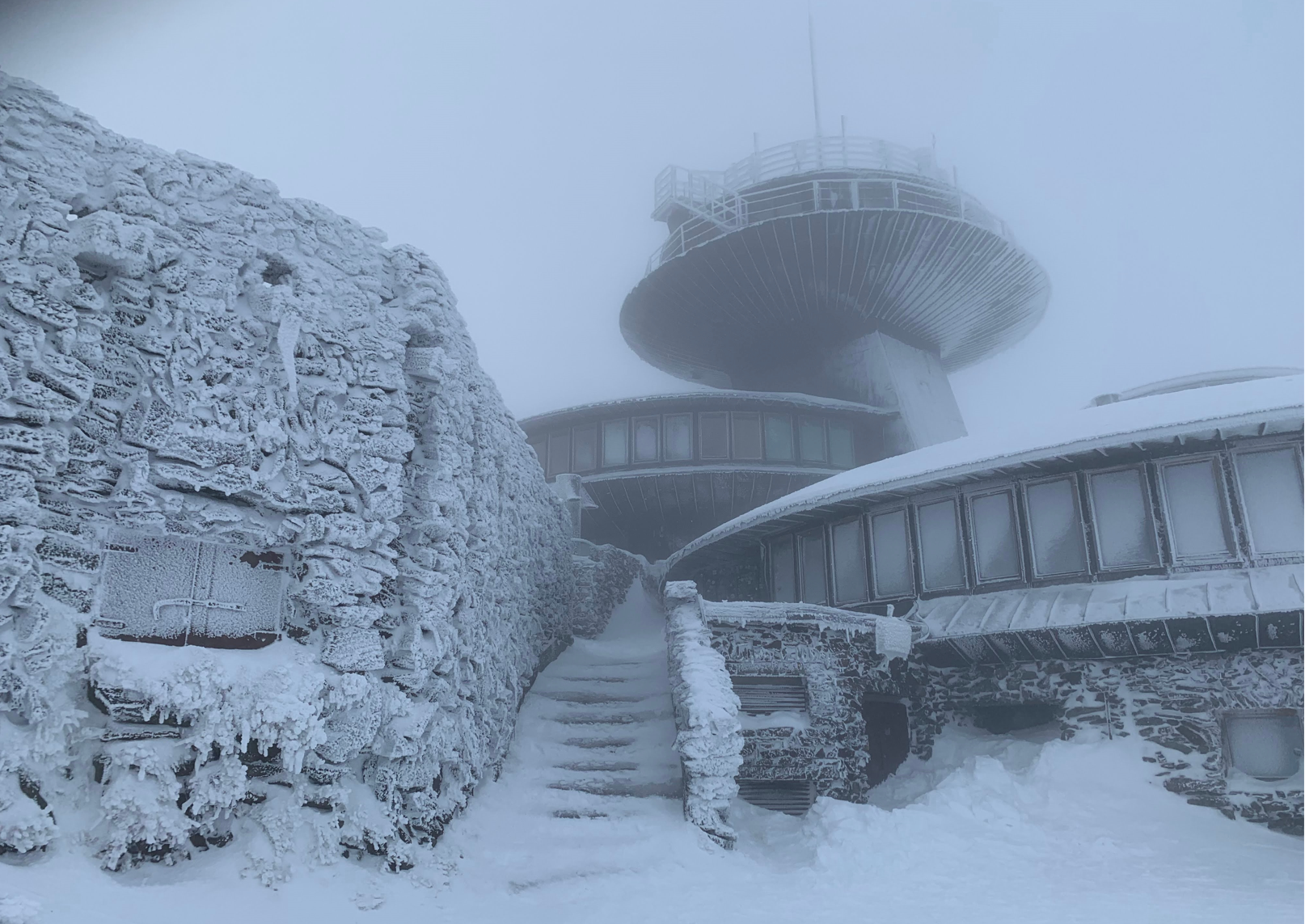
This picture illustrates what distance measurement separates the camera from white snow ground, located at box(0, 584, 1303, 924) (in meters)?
6.16

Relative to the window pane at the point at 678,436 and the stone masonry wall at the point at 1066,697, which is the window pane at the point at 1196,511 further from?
the window pane at the point at 678,436

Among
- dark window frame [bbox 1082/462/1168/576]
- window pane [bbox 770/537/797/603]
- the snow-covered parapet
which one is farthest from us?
window pane [bbox 770/537/797/603]

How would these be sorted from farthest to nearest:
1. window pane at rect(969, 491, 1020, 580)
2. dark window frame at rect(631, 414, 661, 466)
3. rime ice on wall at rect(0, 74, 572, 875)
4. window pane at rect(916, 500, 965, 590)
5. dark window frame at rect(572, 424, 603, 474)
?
dark window frame at rect(572, 424, 603, 474), dark window frame at rect(631, 414, 661, 466), window pane at rect(916, 500, 965, 590), window pane at rect(969, 491, 1020, 580), rime ice on wall at rect(0, 74, 572, 875)

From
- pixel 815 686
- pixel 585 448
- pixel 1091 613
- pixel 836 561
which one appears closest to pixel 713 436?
pixel 585 448

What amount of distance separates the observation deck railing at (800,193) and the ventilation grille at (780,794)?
15755 mm

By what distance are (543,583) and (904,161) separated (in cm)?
1820

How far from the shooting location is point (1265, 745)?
10.4m

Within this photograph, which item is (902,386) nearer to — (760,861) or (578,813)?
(760,861)

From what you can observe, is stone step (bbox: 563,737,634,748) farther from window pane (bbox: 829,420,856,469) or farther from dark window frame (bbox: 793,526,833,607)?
window pane (bbox: 829,420,856,469)

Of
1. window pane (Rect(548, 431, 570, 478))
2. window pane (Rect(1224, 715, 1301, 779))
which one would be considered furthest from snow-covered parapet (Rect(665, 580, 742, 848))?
window pane (Rect(548, 431, 570, 478))

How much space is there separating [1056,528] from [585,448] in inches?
576

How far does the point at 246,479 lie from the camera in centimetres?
691

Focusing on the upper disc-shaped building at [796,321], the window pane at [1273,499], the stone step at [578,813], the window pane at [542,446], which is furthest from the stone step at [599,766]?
the window pane at [542,446]

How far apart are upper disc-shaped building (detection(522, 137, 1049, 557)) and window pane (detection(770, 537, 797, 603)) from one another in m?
6.57
